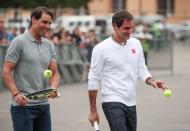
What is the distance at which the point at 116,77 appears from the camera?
7445mm

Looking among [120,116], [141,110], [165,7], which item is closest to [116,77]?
[120,116]

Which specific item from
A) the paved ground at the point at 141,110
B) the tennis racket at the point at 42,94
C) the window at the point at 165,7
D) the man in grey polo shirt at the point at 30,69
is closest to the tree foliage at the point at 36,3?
the window at the point at 165,7

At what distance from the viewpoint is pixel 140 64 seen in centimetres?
769

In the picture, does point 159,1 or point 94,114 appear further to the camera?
point 159,1

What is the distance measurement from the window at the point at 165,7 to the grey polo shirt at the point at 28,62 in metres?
62.7

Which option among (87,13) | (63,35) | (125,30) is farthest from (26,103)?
(87,13)

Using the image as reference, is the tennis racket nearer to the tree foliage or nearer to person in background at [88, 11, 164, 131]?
person in background at [88, 11, 164, 131]

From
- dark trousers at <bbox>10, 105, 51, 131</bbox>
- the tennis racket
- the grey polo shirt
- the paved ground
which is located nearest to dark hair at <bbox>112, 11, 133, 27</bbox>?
the grey polo shirt

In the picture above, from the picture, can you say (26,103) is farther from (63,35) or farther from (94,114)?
(63,35)

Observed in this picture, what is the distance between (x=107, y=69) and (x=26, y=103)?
942mm

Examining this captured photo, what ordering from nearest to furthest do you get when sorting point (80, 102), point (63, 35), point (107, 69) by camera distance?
point (107, 69) < point (80, 102) < point (63, 35)

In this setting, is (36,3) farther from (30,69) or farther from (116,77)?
(30,69)

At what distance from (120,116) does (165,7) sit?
65434 millimetres

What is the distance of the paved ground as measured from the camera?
41.8 feet
